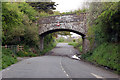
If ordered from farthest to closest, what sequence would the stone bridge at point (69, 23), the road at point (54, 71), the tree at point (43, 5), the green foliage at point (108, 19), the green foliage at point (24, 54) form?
the tree at point (43, 5)
the stone bridge at point (69, 23)
the green foliage at point (24, 54)
the green foliage at point (108, 19)
the road at point (54, 71)

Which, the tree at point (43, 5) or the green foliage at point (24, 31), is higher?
the tree at point (43, 5)

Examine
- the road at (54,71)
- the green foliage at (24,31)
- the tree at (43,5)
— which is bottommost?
the road at (54,71)

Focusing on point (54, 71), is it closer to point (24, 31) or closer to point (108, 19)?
point (108, 19)

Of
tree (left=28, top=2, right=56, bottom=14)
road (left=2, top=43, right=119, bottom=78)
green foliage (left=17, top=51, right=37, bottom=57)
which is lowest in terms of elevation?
green foliage (left=17, top=51, right=37, bottom=57)

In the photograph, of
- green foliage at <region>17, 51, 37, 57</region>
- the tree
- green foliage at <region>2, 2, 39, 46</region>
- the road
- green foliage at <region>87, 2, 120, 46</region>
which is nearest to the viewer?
the road

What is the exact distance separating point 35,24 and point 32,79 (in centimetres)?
2207

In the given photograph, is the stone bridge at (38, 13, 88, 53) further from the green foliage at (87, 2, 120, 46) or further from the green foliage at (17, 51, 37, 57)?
the green foliage at (87, 2, 120, 46)

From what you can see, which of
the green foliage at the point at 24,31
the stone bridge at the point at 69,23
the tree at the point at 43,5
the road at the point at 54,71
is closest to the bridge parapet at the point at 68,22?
the stone bridge at the point at 69,23

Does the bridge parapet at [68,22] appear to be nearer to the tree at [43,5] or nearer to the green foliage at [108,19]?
the green foliage at [108,19]

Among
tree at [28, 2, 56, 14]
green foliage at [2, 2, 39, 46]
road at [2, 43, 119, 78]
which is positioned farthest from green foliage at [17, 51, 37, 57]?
tree at [28, 2, 56, 14]

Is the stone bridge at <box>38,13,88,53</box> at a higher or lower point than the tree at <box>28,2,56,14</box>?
lower

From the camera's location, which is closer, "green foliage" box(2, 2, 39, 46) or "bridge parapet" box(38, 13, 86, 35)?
"green foliage" box(2, 2, 39, 46)

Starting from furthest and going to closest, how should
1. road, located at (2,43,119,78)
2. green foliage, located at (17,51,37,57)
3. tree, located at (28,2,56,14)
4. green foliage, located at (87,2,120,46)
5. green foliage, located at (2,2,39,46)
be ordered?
1. tree, located at (28,2,56,14)
2. green foliage, located at (17,51,37,57)
3. green foliage, located at (2,2,39,46)
4. green foliage, located at (87,2,120,46)
5. road, located at (2,43,119,78)

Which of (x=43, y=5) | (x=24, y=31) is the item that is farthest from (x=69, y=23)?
(x=43, y=5)
